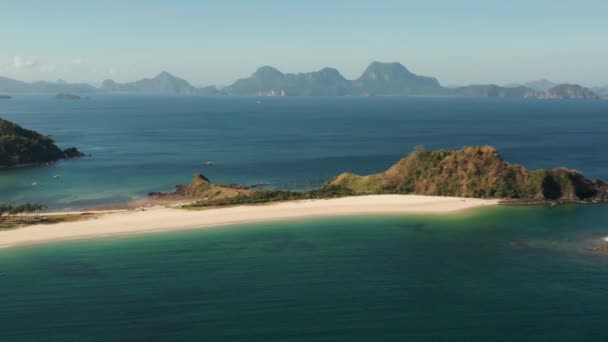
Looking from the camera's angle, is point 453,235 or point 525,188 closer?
point 453,235

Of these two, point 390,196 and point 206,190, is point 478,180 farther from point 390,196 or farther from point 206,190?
A: point 206,190

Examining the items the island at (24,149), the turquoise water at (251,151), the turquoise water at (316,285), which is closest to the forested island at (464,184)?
the turquoise water at (316,285)

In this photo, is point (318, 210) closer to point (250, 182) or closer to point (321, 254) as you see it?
point (321, 254)

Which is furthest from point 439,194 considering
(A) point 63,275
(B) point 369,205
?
(A) point 63,275

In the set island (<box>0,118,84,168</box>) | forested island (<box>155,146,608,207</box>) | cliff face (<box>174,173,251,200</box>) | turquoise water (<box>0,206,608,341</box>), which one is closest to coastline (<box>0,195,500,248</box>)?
forested island (<box>155,146,608,207</box>)

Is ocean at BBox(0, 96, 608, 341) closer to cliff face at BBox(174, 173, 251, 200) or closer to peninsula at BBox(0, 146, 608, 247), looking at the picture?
peninsula at BBox(0, 146, 608, 247)

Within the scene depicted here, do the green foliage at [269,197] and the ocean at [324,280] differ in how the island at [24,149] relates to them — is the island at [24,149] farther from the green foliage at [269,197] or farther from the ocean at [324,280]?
the green foliage at [269,197]
